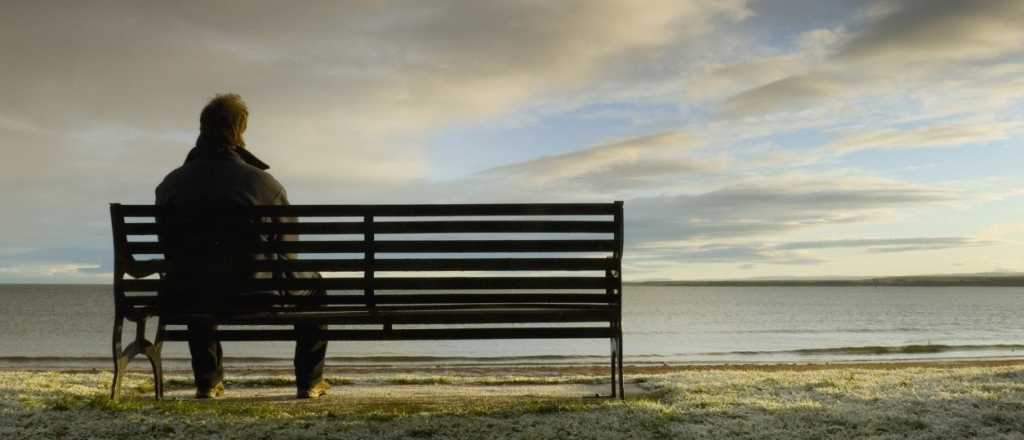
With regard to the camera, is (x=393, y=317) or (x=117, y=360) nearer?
(x=393, y=317)

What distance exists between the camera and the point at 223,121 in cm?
579

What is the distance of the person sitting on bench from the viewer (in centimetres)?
557

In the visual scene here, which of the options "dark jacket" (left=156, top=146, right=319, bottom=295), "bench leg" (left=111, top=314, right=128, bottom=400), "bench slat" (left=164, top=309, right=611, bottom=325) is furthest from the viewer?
"dark jacket" (left=156, top=146, right=319, bottom=295)

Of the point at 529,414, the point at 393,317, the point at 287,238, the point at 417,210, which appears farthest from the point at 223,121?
the point at 529,414

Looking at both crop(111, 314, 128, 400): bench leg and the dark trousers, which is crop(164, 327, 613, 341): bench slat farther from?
crop(111, 314, 128, 400): bench leg

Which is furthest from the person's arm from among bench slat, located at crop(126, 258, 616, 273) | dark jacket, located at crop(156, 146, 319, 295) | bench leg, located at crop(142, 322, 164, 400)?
bench leg, located at crop(142, 322, 164, 400)

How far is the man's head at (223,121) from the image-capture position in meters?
5.79

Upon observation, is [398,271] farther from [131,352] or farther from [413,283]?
[131,352]

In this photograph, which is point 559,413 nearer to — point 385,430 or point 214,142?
point 385,430

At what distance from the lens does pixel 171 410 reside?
5.01 m

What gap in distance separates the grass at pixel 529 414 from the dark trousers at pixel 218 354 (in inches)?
9.9

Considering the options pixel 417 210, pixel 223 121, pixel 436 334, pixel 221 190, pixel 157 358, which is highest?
pixel 223 121

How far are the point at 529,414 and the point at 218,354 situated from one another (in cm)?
237

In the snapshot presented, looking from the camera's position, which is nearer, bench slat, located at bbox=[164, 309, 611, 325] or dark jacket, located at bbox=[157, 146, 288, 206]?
bench slat, located at bbox=[164, 309, 611, 325]
